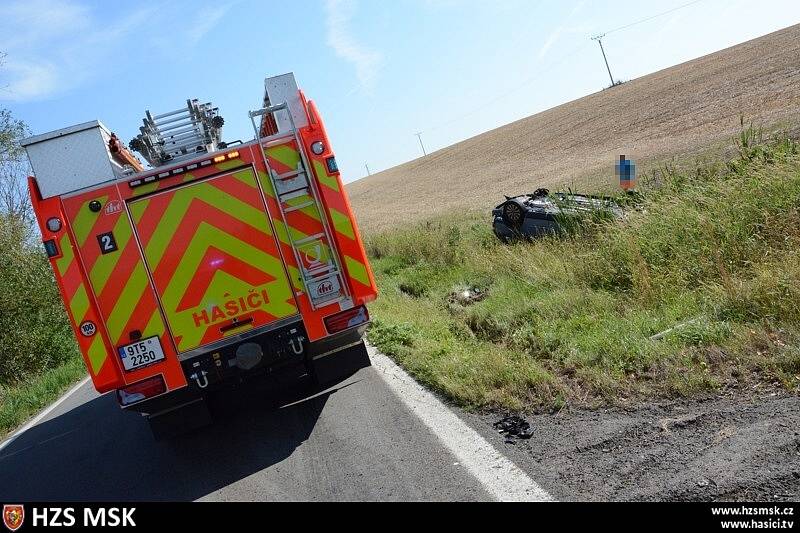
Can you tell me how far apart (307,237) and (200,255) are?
885 millimetres

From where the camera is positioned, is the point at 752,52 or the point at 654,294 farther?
the point at 752,52

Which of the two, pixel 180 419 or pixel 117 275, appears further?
pixel 180 419

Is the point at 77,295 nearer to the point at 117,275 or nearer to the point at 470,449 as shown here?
the point at 117,275

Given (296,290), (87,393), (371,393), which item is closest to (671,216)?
(371,393)

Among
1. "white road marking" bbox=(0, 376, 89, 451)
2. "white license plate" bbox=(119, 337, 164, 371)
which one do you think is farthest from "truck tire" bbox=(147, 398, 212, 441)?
"white road marking" bbox=(0, 376, 89, 451)

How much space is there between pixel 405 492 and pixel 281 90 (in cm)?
354

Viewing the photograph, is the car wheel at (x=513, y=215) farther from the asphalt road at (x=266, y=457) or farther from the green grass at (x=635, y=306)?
the asphalt road at (x=266, y=457)

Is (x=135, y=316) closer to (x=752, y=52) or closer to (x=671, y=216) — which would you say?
(x=671, y=216)

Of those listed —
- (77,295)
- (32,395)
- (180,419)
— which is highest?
(77,295)

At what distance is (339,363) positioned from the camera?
6.39 metres

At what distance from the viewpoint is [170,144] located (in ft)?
22.7

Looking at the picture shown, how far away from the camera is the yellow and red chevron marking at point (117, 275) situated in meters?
5.53

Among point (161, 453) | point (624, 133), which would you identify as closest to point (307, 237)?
point (161, 453)

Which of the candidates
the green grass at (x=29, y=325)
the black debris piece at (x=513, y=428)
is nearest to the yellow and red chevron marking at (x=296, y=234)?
the black debris piece at (x=513, y=428)
